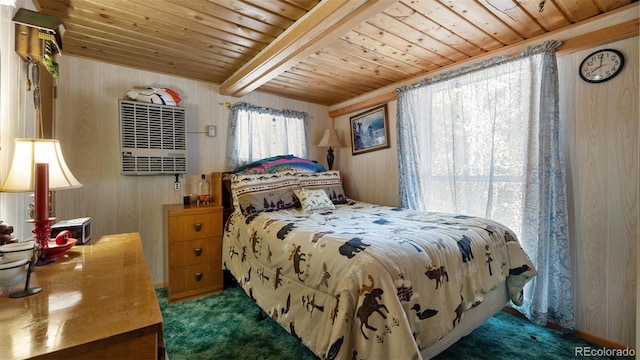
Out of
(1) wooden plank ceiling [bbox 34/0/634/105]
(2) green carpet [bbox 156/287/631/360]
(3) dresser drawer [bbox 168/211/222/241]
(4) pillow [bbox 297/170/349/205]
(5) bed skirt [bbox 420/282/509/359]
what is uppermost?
(1) wooden plank ceiling [bbox 34/0/634/105]

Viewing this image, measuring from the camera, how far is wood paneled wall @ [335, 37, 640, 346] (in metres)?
1.71

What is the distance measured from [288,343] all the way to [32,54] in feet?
7.15

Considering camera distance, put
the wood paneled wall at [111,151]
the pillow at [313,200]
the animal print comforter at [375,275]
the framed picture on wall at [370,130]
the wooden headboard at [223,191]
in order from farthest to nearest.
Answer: the framed picture on wall at [370,130] → the wooden headboard at [223,191] → the pillow at [313,200] → the wood paneled wall at [111,151] → the animal print comforter at [375,275]

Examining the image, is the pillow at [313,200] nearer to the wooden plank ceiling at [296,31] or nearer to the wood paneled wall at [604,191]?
the wooden plank ceiling at [296,31]

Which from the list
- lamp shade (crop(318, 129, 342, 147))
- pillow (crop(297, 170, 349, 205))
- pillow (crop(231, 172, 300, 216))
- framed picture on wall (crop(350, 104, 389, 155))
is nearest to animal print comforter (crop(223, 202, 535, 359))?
pillow (crop(231, 172, 300, 216))

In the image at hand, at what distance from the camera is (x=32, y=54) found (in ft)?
4.30

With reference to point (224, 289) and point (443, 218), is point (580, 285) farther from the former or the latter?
point (224, 289)

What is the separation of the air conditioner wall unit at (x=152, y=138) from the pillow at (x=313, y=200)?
1227 millimetres

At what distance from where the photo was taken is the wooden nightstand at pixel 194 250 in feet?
7.85

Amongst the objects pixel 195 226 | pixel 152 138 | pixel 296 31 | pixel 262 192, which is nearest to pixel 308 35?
pixel 296 31

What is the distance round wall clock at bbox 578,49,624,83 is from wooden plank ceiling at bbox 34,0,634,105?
0.28 m

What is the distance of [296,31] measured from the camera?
A: 180 centimetres

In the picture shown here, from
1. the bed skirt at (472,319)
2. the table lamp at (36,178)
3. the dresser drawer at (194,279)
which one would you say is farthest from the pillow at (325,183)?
the table lamp at (36,178)

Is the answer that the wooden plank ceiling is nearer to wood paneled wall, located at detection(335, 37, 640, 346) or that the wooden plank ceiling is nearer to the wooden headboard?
wood paneled wall, located at detection(335, 37, 640, 346)
